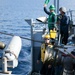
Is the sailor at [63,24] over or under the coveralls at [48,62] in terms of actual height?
over

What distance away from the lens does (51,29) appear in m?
13.8

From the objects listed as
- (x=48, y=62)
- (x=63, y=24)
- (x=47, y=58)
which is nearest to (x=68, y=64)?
(x=48, y=62)

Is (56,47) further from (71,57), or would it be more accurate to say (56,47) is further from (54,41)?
(54,41)

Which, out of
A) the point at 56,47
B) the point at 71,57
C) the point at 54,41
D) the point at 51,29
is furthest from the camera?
the point at 51,29

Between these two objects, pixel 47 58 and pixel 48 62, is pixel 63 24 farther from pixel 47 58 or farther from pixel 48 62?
pixel 48 62

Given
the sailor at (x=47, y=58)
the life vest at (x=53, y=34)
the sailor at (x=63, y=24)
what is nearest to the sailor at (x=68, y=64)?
the sailor at (x=47, y=58)

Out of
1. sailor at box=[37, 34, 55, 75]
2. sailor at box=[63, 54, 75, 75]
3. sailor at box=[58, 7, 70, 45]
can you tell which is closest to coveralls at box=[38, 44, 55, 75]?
sailor at box=[37, 34, 55, 75]

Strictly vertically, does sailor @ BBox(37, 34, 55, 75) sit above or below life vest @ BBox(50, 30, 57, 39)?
below

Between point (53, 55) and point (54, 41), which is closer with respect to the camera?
point (53, 55)

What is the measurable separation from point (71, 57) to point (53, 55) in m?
1.72

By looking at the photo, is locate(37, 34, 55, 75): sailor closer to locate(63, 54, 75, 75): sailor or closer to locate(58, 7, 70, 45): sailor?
locate(63, 54, 75, 75): sailor

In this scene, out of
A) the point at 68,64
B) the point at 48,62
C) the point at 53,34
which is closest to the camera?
the point at 68,64

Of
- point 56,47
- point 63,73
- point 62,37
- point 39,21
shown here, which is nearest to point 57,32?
point 62,37

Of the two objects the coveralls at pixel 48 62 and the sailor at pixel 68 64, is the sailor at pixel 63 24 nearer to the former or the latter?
the coveralls at pixel 48 62
